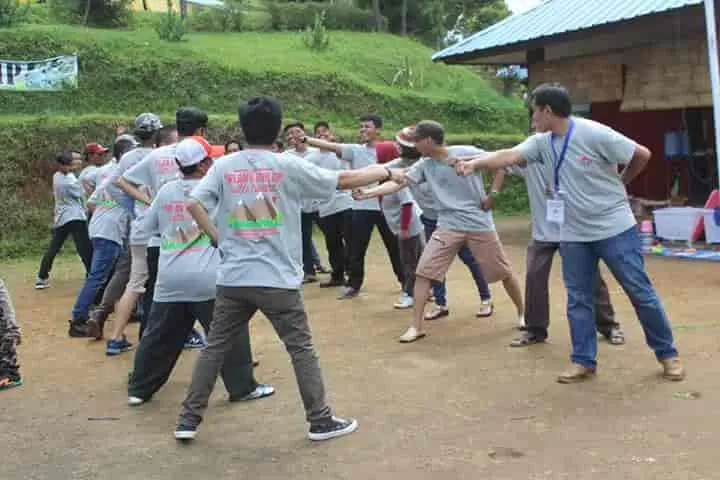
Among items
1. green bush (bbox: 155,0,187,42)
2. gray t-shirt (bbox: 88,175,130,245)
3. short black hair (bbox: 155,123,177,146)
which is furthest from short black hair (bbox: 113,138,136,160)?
green bush (bbox: 155,0,187,42)

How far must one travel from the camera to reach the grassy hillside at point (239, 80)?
17.9 meters

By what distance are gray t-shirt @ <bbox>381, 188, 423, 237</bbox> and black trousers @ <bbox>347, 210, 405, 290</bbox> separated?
445 mm

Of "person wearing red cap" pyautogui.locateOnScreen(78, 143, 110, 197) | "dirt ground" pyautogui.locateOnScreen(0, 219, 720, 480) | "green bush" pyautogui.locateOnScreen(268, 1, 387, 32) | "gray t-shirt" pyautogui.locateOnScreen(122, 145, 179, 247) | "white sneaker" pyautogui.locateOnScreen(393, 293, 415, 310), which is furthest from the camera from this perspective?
"green bush" pyautogui.locateOnScreen(268, 1, 387, 32)

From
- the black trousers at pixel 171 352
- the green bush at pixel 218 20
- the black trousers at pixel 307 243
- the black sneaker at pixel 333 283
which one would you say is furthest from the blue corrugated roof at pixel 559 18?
the green bush at pixel 218 20

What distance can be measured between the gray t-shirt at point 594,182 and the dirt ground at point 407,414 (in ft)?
3.17

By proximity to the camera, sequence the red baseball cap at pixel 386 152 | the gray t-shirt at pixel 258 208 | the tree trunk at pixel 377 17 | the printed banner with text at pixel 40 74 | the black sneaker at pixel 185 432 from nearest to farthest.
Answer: the gray t-shirt at pixel 258 208, the black sneaker at pixel 185 432, the red baseball cap at pixel 386 152, the printed banner with text at pixel 40 74, the tree trunk at pixel 377 17

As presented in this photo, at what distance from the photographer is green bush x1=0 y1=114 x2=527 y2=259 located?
1337 cm

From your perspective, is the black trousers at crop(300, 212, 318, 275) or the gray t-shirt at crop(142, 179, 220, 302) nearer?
the gray t-shirt at crop(142, 179, 220, 302)

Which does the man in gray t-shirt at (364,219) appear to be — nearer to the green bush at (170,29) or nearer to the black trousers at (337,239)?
the black trousers at (337,239)

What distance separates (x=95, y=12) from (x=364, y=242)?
18.7 m

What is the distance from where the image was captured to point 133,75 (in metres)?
18.3

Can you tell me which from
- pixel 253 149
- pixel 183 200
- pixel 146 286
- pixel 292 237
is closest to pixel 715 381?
pixel 292 237

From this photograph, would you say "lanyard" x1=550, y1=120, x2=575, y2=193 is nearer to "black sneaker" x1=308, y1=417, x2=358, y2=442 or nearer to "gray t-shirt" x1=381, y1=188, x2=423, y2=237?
"black sneaker" x1=308, y1=417, x2=358, y2=442

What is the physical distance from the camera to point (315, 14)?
28641 mm
